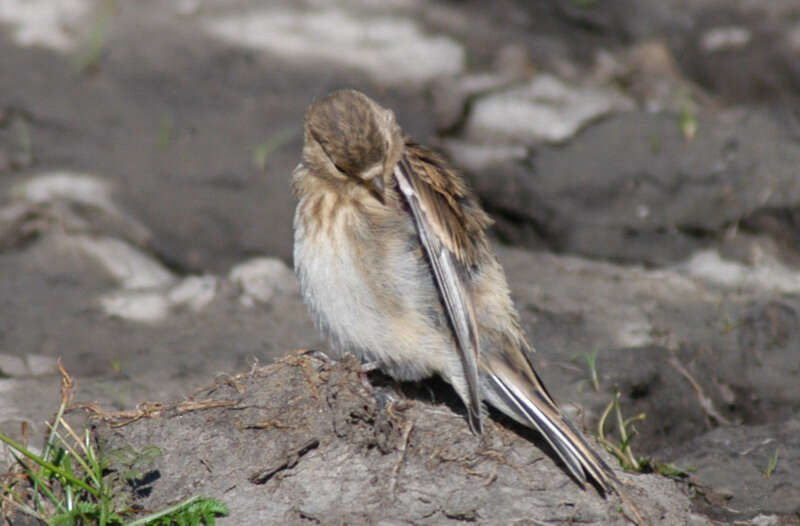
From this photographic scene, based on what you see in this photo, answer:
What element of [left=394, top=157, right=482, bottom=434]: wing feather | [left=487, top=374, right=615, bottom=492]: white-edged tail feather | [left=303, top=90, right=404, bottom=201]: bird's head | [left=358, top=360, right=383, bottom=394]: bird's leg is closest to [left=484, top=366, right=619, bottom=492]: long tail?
[left=487, top=374, right=615, bottom=492]: white-edged tail feather

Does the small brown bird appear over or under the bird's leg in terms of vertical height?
over

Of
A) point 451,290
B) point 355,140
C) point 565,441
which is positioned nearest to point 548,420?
point 565,441

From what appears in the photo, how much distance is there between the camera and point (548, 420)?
14.5ft

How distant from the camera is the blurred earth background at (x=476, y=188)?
5914 millimetres

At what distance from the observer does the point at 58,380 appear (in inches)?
231

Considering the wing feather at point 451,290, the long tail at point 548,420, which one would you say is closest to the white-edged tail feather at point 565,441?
the long tail at point 548,420

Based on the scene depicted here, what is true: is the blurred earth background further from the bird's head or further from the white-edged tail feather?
the bird's head

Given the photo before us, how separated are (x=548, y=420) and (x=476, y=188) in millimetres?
3905

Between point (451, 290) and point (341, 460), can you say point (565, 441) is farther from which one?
point (341, 460)

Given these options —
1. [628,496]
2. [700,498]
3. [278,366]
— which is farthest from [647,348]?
[278,366]

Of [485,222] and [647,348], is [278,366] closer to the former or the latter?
[485,222]

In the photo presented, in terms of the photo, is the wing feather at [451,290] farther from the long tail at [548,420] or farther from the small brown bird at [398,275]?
the long tail at [548,420]

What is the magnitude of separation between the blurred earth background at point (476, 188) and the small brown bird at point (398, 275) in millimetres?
693

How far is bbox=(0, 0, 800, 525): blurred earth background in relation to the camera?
5.91 metres
